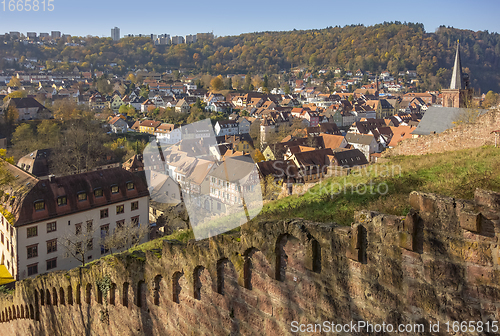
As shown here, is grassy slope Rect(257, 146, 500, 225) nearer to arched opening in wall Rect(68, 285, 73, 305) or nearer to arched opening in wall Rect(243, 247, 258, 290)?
arched opening in wall Rect(243, 247, 258, 290)

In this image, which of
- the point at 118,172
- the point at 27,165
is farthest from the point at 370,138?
the point at 27,165

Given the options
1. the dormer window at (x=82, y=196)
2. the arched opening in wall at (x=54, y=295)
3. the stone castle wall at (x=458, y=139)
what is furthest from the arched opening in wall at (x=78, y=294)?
the dormer window at (x=82, y=196)

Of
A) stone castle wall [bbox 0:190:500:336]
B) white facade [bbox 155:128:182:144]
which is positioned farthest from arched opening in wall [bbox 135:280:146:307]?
white facade [bbox 155:128:182:144]

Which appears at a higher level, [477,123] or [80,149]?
[477,123]

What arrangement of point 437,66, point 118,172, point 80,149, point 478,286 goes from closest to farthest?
1. point 478,286
2. point 118,172
3. point 80,149
4. point 437,66

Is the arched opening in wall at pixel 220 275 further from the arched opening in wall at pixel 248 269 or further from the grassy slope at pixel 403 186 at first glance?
the grassy slope at pixel 403 186

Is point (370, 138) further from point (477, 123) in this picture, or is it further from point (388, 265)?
point (388, 265)
